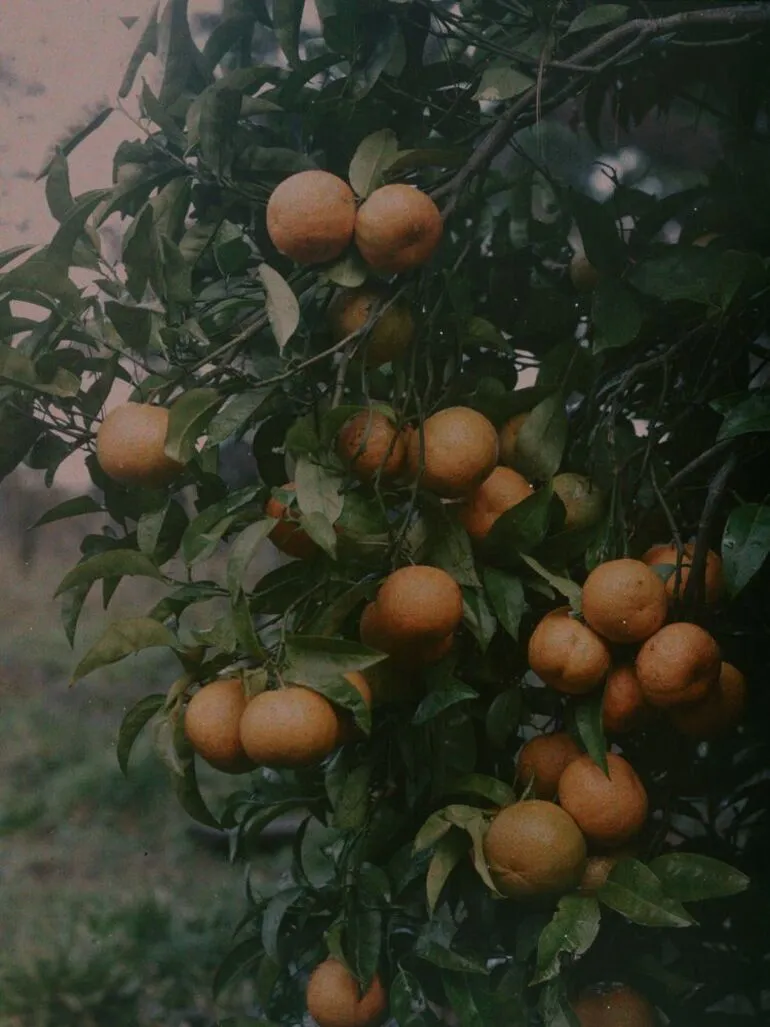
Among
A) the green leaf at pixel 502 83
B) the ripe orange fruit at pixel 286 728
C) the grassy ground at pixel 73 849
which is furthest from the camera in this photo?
the grassy ground at pixel 73 849

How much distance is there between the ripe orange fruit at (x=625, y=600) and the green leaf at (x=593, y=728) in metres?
0.05

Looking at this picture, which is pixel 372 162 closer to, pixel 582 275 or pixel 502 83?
pixel 502 83

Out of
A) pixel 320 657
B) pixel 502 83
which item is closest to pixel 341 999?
pixel 320 657

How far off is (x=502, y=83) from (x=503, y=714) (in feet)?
1.36


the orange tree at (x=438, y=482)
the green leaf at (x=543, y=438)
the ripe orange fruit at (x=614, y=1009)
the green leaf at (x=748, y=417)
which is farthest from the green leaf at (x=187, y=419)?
the ripe orange fruit at (x=614, y=1009)

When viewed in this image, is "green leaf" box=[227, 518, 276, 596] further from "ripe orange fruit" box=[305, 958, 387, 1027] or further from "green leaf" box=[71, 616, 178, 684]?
"ripe orange fruit" box=[305, 958, 387, 1027]

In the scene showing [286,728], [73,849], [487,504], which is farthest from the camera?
[73,849]

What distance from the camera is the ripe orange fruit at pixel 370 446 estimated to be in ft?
2.19

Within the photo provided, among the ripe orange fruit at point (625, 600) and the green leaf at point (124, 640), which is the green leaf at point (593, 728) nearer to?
the ripe orange fruit at point (625, 600)

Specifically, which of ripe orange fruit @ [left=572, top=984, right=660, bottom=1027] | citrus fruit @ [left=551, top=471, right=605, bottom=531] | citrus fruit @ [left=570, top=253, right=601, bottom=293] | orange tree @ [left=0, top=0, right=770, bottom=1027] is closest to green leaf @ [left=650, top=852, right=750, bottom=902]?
orange tree @ [left=0, top=0, right=770, bottom=1027]

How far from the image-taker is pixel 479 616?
689 mm

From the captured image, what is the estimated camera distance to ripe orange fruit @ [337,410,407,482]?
2.19ft

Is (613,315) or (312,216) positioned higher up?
(312,216)

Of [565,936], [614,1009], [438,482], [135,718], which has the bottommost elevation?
[614,1009]
